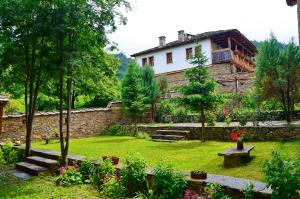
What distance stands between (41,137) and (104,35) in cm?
1170

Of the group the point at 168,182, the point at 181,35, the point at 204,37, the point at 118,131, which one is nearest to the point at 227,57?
the point at 204,37

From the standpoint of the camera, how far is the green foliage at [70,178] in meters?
8.30

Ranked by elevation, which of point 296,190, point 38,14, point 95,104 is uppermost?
point 38,14

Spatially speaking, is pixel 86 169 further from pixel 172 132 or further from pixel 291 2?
pixel 172 132

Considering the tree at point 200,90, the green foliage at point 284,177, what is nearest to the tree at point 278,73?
the tree at point 200,90

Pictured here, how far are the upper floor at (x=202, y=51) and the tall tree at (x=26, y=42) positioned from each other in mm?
17527

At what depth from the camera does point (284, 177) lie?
436 centimetres

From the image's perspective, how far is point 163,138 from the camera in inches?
654

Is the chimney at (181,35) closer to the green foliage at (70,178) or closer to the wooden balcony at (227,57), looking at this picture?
the wooden balcony at (227,57)

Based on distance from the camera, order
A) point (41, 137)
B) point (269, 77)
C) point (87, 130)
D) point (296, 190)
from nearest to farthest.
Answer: point (296, 190) → point (269, 77) → point (41, 137) → point (87, 130)

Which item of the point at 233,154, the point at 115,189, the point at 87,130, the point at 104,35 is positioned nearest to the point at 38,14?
the point at 104,35

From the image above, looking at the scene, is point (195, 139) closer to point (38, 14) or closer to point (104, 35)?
point (104, 35)

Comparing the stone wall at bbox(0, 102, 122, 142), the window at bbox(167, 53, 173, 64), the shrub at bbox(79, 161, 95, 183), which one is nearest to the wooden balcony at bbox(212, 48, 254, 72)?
the window at bbox(167, 53, 173, 64)

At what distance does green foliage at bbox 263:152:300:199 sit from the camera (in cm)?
430
